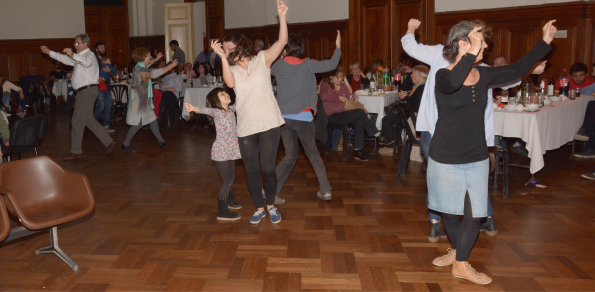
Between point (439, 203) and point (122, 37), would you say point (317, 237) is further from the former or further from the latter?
point (122, 37)

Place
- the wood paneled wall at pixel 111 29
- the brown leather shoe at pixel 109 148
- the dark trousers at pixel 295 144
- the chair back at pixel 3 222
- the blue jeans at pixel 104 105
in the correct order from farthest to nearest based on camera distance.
Result: the wood paneled wall at pixel 111 29
the blue jeans at pixel 104 105
the brown leather shoe at pixel 109 148
the dark trousers at pixel 295 144
the chair back at pixel 3 222

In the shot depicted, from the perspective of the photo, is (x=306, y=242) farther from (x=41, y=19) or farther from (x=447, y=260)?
(x=41, y=19)

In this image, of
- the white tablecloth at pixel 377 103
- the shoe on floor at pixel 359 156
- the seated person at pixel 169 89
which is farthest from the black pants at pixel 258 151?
the seated person at pixel 169 89

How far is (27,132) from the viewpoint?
478 cm

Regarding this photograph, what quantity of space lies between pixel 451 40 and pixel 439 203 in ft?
2.83

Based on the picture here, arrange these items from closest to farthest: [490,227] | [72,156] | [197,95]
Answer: [490,227], [72,156], [197,95]

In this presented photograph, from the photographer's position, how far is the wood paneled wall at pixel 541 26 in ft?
24.6

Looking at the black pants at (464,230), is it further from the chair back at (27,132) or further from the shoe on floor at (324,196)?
the chair back at (27,132)

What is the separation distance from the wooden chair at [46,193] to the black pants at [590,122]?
5.67 metres

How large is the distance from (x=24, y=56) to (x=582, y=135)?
43.8 ft

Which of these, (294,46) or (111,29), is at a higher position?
(111,29)

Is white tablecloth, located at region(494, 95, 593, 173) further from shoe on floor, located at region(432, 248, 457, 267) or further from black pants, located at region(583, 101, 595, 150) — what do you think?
shoe on floor, located at region(432, 248, 457, 267)

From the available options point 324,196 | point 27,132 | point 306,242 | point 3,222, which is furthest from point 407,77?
point 3,222

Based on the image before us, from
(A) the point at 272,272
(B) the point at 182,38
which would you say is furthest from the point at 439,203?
(B) the point at 182,38
